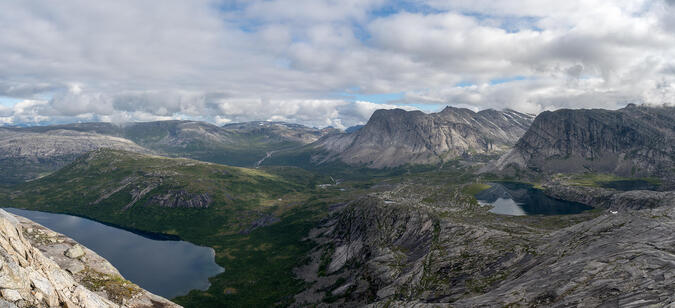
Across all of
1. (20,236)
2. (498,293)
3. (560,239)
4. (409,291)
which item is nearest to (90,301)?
(20,236)

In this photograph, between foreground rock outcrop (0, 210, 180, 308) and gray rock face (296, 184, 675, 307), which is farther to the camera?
gray rock face (296, 184, 675, 307)

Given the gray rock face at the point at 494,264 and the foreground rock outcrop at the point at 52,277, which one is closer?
the foreground rock outcrop at the point at 52,277

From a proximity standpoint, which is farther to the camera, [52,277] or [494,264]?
[494,264]

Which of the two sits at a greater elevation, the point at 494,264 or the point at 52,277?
the point at 52,277
